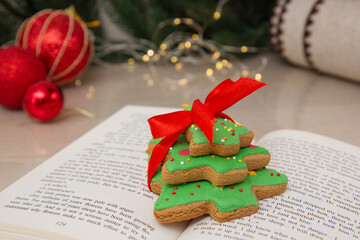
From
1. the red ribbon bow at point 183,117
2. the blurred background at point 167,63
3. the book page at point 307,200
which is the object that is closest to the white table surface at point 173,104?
the blurred background at point 167,63

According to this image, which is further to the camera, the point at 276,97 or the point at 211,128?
the point at 276,97

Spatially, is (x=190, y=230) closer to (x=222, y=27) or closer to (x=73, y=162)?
(x=73, y=162)

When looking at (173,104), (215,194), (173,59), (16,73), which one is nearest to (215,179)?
(215,194)

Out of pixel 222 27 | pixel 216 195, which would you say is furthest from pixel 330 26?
pixel 216 195

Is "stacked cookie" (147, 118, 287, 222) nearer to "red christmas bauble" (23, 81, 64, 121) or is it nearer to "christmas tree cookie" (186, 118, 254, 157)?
"christmas tree cookie" (186, 118, 254, 157)

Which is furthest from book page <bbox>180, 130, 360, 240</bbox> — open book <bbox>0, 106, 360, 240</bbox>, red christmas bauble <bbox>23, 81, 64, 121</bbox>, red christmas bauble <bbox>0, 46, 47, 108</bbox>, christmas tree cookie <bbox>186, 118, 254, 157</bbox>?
red christmas bauble <bbox>0, 46, 47, 108</bbox>

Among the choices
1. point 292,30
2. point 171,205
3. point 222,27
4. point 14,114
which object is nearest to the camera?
point 171,205
